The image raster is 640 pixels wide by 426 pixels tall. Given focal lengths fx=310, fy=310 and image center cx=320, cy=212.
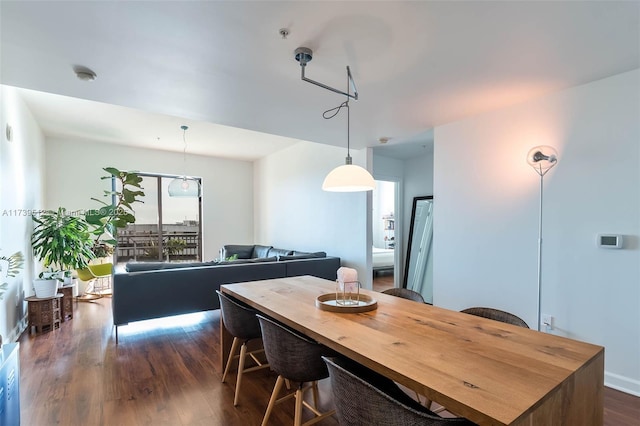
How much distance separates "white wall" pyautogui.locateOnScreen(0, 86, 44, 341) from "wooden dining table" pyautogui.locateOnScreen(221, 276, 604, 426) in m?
3.24

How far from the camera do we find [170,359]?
9.78ft

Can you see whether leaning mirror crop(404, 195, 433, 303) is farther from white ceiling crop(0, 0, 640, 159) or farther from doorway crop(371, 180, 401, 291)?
white ceiling crop(0, 0, 640, 159)

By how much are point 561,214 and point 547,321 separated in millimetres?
972

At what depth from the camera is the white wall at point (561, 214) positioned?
7.85 ft

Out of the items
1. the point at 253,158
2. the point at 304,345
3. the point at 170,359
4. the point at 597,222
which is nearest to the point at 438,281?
the point at 597,222

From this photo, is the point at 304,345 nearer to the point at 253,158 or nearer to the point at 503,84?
the point at 503,84

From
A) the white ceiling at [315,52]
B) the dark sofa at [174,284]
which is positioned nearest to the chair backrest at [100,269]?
the dark sofa at [174,284]

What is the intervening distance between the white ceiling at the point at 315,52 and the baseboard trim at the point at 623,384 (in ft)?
7.78

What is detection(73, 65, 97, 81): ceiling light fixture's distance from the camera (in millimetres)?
2297

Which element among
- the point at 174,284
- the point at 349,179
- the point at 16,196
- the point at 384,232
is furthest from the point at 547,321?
the point at 16,196

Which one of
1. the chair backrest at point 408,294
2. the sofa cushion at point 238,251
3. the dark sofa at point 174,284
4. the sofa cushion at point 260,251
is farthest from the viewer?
the sofa cushion at point 238,251

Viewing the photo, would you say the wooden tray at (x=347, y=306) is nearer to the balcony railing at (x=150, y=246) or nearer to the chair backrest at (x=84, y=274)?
the chair backrest at (x=84, y=274)

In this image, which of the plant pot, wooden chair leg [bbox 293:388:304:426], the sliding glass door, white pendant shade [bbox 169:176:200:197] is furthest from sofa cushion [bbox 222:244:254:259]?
wooden chair leg [bbox 293:388:304:426]

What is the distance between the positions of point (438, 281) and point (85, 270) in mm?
5519
